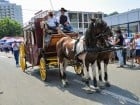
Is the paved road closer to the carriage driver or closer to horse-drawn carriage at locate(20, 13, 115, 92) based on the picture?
horse-drawn carriage at locate(20, 13, 115, 92)

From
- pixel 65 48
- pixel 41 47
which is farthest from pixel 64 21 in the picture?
pixel 65 48

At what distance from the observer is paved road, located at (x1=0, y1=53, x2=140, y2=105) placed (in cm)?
986

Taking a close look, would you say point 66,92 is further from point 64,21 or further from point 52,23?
point 52,23

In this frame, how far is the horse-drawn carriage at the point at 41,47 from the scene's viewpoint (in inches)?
546

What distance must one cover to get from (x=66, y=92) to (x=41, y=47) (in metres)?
3.73

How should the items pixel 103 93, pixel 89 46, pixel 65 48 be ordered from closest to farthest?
pixel 103 93 < pixel 89 46 < pixel 65 48

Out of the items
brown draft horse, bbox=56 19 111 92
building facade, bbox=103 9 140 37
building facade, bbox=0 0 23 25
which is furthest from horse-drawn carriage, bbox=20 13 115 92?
building facade, bbox=0 0 23 25

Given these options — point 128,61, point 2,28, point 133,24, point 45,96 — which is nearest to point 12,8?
point 2,28

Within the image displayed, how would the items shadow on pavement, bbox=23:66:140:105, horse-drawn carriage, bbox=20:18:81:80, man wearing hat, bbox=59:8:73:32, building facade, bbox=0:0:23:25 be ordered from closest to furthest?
shadow on pavement, bbox=23:66:140:105 → horse-drawn carriage, bbox=20:18:81:80 → man wearing hat, bbox=59:8:73:32 → building facade, bbox=0:0:23:25

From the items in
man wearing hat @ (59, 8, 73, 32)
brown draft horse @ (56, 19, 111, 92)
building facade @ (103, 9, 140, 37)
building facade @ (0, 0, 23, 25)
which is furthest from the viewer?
building facade @ (0, 0, 23, 25)

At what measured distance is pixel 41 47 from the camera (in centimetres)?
1472

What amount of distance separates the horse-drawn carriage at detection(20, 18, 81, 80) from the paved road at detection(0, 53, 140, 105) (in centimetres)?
62

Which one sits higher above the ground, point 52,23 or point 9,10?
point 9,10

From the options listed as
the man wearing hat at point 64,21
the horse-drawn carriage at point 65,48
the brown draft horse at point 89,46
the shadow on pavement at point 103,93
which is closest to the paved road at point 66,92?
the shadow on pavement at point 103,93
